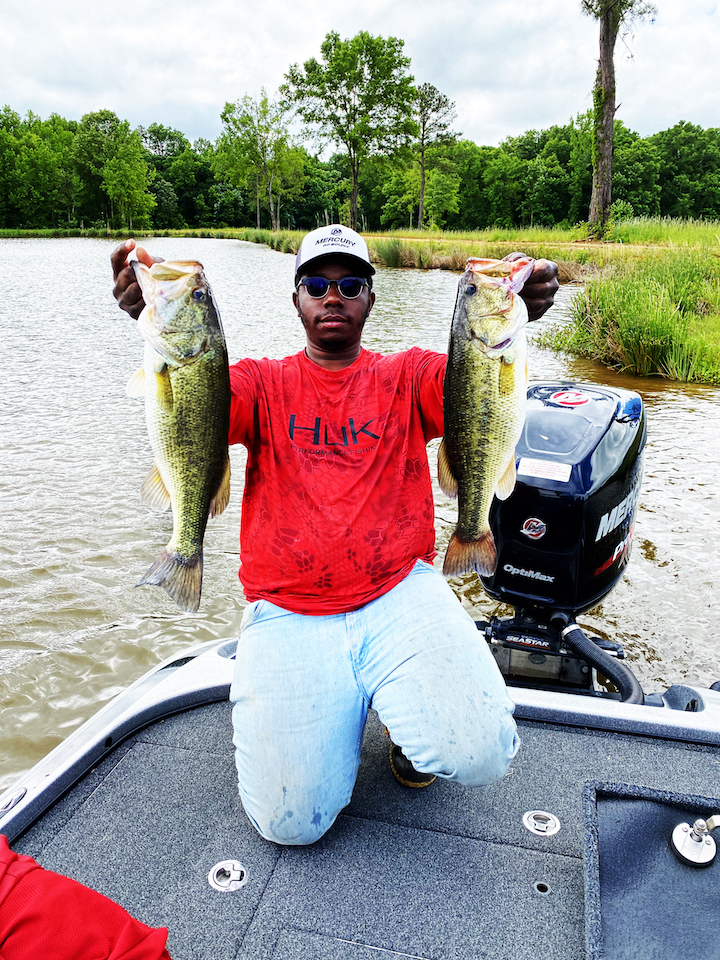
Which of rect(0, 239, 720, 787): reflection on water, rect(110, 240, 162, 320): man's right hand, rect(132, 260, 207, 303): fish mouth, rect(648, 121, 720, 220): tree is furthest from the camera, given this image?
rect(648, 121, 720, 220): tree

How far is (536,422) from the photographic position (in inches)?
120

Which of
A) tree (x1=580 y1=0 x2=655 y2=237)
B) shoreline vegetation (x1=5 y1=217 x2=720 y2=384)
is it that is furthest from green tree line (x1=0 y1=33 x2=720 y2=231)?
shoreline vegetation (x1=5 y1=217 x2=720 y2=384)

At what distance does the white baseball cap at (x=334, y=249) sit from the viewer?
2254 millimetres

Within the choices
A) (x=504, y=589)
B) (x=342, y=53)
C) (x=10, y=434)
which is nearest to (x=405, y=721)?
(x=504, y=589)

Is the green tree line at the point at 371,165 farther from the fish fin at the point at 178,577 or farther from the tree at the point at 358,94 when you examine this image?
the fish fin at the point at 178,577

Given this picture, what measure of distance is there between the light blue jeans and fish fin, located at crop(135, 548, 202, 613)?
0.30m

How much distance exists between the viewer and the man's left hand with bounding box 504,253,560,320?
82.2 inches

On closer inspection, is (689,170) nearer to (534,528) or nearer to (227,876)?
(534,528)

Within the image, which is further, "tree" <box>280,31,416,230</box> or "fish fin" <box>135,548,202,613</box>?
"tree" <box>280,31,416,230</box>

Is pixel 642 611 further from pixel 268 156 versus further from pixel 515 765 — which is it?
pixel 268 156

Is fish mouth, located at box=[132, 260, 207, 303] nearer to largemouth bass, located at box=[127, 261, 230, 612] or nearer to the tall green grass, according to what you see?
largemouth bass, located at box=[127, 261, 230, 612]

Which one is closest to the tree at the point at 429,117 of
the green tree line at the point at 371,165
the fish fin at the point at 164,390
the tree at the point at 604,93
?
the green tree line at the point at 371,165

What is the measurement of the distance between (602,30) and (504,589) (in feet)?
78.3

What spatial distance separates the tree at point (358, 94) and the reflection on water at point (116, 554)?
138ft
